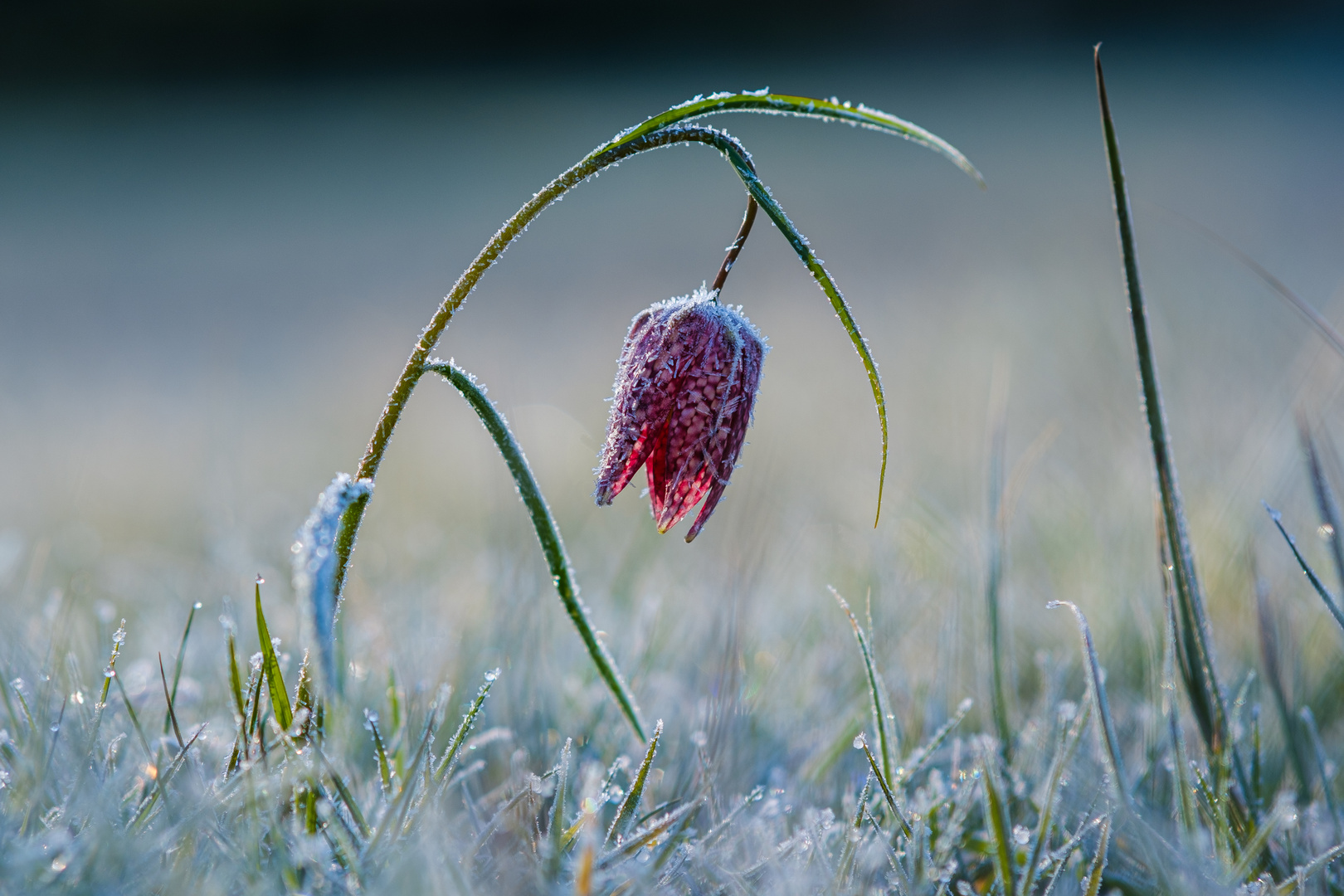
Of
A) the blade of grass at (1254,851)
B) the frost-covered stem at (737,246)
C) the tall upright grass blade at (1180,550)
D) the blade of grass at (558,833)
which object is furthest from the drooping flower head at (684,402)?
the blade of grass at (1254,851)

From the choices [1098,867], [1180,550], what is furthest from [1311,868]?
[1180,550]

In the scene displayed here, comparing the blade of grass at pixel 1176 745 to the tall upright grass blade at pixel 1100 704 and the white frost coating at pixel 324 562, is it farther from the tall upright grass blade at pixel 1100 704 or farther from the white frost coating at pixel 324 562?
the white frost coating at pixel 324 562

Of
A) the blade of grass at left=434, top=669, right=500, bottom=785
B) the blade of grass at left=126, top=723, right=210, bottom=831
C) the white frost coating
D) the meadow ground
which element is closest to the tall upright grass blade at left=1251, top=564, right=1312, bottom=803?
the meadow ground

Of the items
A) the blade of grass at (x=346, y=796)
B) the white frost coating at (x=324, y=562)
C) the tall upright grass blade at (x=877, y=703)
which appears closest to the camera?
the white frost coating at (x=324, y=562)

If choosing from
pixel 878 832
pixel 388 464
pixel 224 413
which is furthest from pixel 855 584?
pixel 224 413

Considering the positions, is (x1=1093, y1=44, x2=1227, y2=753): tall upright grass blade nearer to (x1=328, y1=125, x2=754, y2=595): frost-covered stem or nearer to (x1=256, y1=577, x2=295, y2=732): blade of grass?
(x1=328, y1=125, x2=754, y2=595): frost-covered stem
